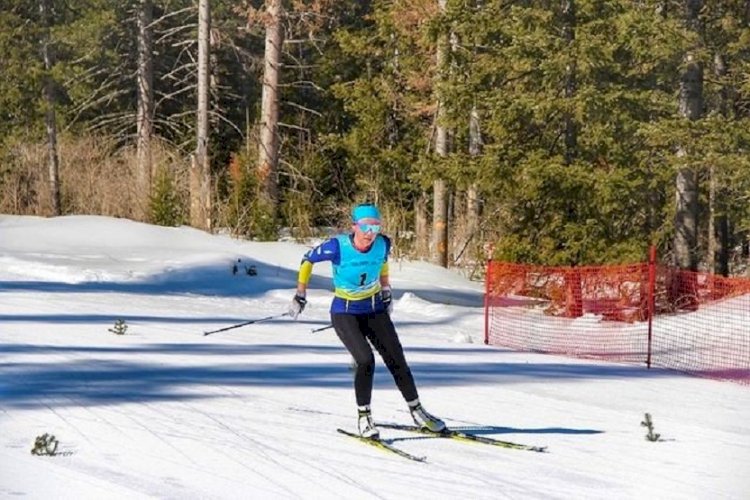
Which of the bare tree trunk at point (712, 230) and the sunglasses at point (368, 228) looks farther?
the bare tree trunk at point (712, 230)

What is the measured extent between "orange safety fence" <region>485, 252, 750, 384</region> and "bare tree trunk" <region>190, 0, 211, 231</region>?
1102 cm

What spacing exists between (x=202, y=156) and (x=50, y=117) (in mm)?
7070

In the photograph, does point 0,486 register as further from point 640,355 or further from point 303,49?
point 303,49

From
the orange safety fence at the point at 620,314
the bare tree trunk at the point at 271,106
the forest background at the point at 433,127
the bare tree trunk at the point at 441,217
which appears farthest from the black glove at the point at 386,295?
the bare tree trunk at the point at 271,106

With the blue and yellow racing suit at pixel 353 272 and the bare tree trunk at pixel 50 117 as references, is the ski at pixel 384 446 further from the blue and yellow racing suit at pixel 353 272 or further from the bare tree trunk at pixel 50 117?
the bare tree trunk at pixel 50 117

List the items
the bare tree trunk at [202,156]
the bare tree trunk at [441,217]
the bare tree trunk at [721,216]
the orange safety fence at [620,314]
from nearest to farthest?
the orange safety fence at [620,314], the bare tree trunk at [441,217], the bare tree trunk at [202,156], the bare tree trunk at [721,216]

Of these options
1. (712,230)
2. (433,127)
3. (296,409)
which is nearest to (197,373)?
(296,409)

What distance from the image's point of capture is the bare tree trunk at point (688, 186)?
2267cm

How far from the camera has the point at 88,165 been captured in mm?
36281

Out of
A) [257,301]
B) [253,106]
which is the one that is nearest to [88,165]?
[253,106]

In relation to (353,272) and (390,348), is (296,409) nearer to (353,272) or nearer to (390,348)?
(390,348)

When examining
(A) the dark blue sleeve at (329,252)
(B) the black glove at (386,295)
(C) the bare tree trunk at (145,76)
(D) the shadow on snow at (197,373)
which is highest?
(C) the bare tree trunk at (145,76)

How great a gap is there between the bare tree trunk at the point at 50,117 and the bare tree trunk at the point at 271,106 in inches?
219

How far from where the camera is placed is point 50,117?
38469 millimetres
